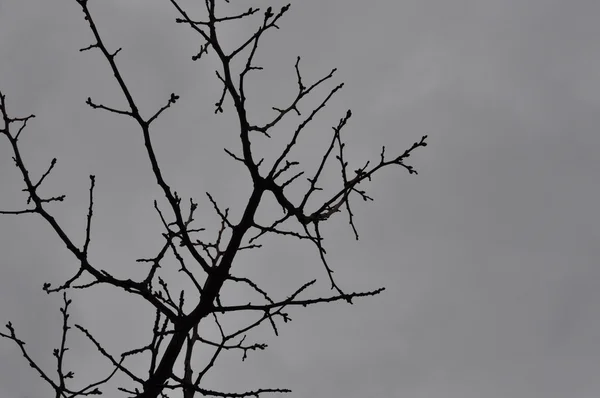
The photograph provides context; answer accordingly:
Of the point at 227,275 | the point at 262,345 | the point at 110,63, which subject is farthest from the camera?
the point at 262,345

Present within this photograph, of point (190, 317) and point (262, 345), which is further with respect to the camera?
point (262, 345)

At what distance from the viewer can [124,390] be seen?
3885 millimetres

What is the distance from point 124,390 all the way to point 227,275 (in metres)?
1.14

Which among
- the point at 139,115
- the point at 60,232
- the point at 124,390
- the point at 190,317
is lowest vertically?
the point at 124,390

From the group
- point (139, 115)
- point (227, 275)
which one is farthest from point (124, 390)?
point (139, 115)

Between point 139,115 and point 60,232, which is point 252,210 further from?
point 60,232

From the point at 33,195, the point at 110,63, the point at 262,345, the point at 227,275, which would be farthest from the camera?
the point at 262,345

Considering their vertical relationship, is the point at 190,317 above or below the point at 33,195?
below

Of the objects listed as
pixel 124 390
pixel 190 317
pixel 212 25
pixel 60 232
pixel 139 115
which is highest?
pixel 212 25

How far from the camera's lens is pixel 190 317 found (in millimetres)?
3889

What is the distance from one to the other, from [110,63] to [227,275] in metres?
1.66

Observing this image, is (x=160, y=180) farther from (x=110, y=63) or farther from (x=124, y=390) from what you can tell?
(x=124, y=390)

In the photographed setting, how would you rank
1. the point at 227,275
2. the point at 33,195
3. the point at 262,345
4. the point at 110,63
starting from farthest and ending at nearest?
the point at 262,345, the point at 227,275, the point at 33,195, the point at 110,63

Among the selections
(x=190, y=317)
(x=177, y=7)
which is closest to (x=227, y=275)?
(x=190, y=317)
